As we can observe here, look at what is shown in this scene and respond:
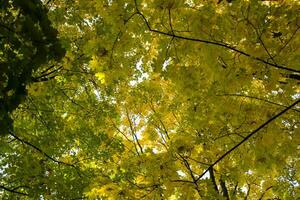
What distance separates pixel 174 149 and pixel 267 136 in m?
1.01

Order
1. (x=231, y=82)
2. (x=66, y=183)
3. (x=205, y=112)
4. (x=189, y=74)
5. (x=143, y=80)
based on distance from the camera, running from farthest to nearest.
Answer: (x=143, y=80), (x=66, y=183), (x=205, y=112), (x=189, y=74), (x=231, y=82)

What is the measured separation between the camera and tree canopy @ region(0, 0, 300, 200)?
8.94 ft

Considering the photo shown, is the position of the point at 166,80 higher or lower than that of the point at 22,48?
higher

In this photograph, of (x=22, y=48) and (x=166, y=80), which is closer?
(x=22, y=48)

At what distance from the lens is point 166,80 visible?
398 cm

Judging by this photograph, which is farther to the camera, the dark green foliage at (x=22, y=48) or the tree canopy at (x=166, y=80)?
the tree canopy at (x=166, y=80)

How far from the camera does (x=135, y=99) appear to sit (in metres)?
8.16

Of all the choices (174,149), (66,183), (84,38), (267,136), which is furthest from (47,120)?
(267,136)

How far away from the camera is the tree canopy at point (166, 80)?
2.72 m

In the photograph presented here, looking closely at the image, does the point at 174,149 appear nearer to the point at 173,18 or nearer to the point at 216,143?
the point at 216,143

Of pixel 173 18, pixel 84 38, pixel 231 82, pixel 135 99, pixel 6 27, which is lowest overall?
pixel 6 27

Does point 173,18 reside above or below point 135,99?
below

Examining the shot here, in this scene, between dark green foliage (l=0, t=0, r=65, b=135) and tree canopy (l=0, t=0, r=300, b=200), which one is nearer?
dark green foliage (l=0, t=0, r=65, b=135)

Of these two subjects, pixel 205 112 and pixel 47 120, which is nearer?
pixel 205 112
